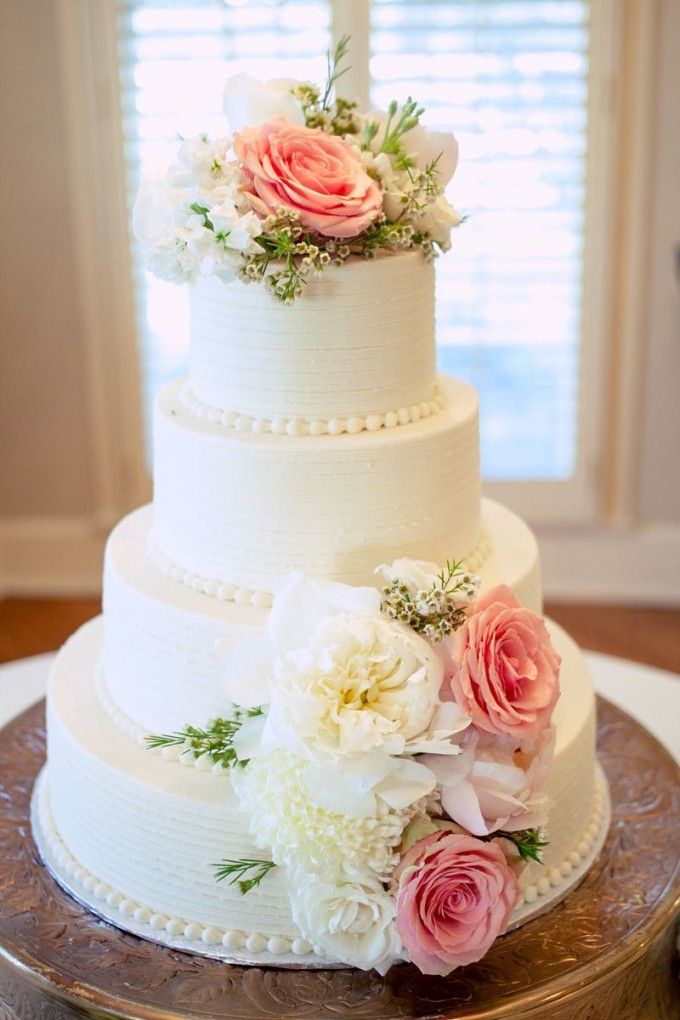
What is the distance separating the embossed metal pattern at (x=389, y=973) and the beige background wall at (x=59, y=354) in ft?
8.22

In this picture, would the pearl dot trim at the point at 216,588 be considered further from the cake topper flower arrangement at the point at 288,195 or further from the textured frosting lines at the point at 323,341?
the cake topper flower arrangement at the point at 288,195

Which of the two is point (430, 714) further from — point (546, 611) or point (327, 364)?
point (546, 611)

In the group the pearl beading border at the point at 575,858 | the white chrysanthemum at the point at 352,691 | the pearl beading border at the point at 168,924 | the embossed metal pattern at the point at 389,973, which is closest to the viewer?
the white chrysanthemum at the point at 352,691

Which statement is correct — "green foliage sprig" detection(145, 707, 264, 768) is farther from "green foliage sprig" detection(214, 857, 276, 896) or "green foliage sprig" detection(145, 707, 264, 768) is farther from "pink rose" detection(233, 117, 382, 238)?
"pink rose" detection(233, 117, 382, 238)

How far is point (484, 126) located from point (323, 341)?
2.53 meters

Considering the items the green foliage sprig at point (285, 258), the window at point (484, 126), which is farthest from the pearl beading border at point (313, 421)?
the window at point (484, 126)

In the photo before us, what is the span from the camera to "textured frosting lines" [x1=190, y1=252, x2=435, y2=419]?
5.18ft

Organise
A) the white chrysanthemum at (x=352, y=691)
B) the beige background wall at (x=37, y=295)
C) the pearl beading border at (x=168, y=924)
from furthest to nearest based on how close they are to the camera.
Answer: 1. the beige background wall at (x=37, y=295)
2. the pearl beading border at (x=168, y=924)
3. the white chrysanthemum at (x=352, y=691)

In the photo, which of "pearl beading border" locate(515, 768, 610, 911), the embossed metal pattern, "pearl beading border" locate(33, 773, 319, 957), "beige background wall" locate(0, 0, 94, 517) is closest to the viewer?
the embossed metal pattern

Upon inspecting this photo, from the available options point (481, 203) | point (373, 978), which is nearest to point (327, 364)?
point (373, 978)

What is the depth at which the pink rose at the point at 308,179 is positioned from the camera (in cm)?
150

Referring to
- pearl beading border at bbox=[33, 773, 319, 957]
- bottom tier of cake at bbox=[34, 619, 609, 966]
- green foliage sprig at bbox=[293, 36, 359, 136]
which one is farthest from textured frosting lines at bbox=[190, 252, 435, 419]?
pearl beading border at bbox=[33, 773, 319, 957]

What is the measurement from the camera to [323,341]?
5.22 feet

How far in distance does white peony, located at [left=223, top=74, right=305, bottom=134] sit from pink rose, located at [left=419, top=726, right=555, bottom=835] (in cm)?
86
